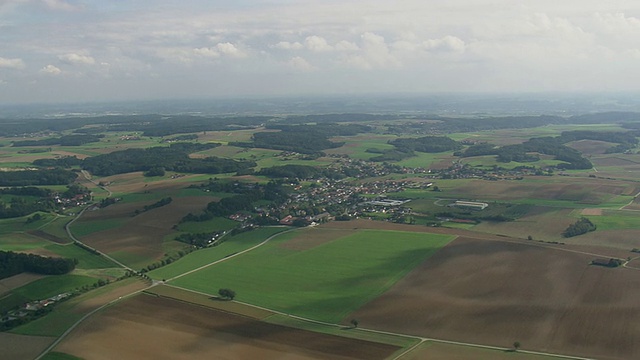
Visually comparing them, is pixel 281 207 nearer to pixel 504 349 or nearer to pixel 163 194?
pixel 163 194

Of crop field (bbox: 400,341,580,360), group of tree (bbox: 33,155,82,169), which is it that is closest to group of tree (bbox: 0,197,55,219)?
group of tree (bbox: 33,155,82,169)

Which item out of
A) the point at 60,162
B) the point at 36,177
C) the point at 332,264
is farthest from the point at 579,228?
the point at 60,162

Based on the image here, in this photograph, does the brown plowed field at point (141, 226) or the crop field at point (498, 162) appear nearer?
the brown plowed field at point (141, 226)

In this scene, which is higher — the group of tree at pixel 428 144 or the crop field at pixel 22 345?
the group of tree at pixel 428 144

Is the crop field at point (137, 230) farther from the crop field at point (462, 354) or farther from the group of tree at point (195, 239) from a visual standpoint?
the crop field at point (462, 354)

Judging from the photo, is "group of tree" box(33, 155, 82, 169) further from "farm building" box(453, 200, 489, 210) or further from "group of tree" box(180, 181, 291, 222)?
"farm building" box(453, 200, 489, 210)

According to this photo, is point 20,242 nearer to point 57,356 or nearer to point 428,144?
point 57,356

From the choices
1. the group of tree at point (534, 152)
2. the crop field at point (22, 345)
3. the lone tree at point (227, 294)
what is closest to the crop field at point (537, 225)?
the lone tree at point (227, 294)
